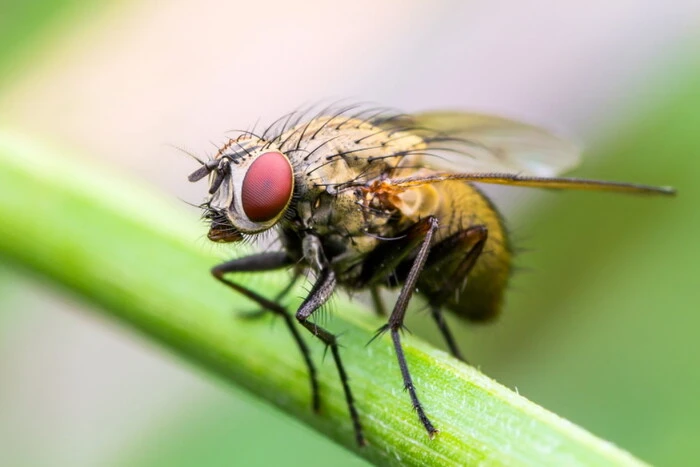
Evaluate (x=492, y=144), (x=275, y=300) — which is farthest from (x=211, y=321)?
(x=492, y=144)

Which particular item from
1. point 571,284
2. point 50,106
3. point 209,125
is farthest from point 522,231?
point 50,106

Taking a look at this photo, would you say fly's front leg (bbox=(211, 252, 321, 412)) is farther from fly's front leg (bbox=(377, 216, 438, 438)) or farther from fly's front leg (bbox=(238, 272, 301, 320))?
fly's front leg (bbox=(377, 216, 438, 438))

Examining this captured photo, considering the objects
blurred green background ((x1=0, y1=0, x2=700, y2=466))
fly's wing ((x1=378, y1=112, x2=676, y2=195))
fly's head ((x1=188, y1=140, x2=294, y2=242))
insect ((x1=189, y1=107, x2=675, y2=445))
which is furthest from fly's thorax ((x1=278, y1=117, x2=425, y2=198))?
blurred green background ((x1=0, y1=0, x2=700, y2=466))

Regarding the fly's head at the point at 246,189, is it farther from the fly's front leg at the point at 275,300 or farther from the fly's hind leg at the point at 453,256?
the fly's hind leg at the point at 453,256

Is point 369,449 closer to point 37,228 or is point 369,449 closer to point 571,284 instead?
point 37,228

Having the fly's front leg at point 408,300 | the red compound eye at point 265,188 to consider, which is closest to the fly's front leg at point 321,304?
the fly's front leg at point 408,300

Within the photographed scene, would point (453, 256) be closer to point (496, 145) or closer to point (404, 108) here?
point (496, 145)

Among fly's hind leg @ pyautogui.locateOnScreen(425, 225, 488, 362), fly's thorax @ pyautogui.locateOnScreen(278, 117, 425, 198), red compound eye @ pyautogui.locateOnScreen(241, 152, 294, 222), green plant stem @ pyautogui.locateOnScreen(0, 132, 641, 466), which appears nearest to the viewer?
green plant stem @ pyautogui.locateOnScreen(0, 132, 641, 466)
